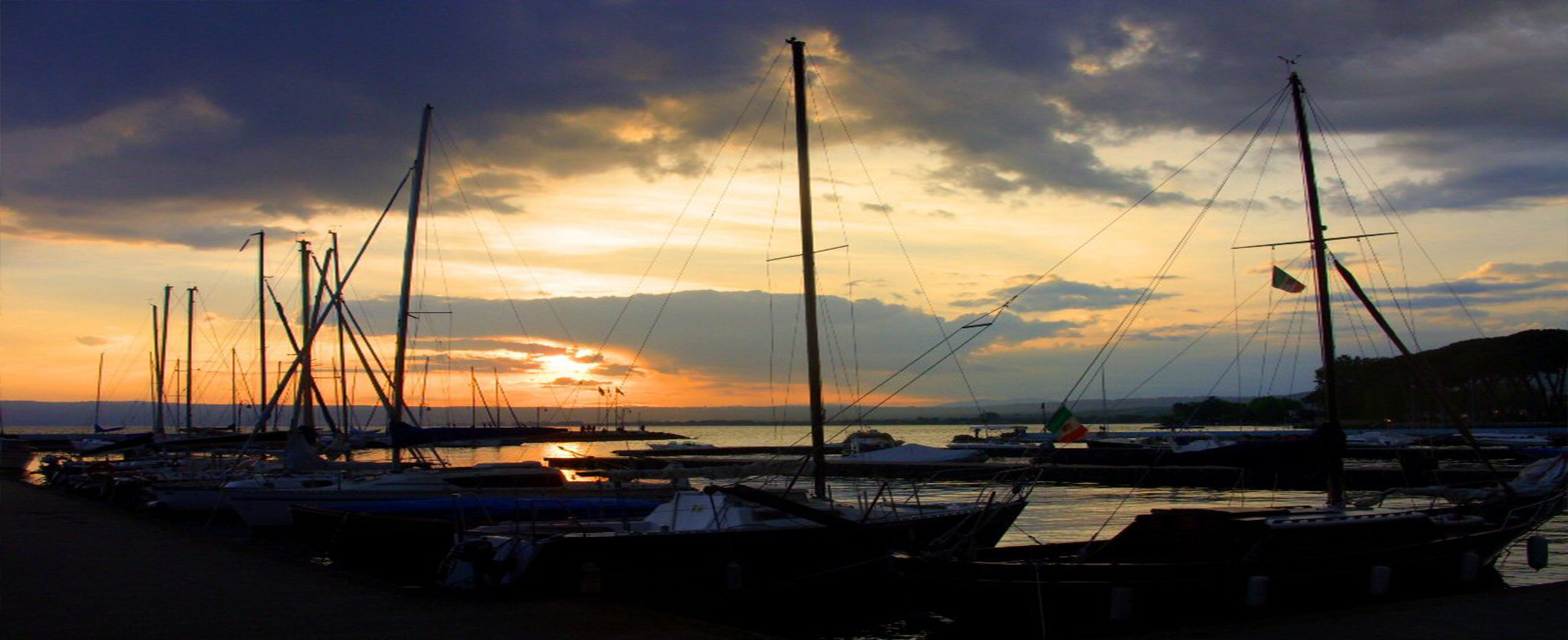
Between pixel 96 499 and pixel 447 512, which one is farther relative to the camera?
pixel 96 499

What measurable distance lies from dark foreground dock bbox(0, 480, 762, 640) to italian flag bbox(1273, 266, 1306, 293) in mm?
15772

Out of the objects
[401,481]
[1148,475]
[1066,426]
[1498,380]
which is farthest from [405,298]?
[1498,380]

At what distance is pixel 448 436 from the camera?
1342 inches

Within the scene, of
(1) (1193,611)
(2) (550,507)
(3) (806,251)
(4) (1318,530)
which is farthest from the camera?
(2) (550,507)

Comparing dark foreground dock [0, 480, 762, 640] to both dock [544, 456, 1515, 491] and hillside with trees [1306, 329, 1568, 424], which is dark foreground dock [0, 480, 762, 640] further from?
hillside with trees [1306, 329, 1568, 424]

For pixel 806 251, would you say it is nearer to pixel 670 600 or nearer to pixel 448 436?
pixel 670 600

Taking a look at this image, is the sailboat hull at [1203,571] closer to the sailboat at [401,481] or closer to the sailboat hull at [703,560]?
the sailboat hull at [703,560]

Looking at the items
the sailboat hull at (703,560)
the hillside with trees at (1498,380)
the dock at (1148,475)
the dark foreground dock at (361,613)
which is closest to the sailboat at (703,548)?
the sailboat hull at (703,560)

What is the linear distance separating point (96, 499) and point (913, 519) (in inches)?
1464

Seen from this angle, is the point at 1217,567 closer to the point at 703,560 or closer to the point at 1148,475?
the point at 703,560

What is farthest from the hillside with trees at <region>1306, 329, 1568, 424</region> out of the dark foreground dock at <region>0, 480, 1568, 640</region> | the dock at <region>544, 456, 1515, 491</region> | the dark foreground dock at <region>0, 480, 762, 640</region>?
the dark foreground dock at <region>0, 480, 762, 640</region>

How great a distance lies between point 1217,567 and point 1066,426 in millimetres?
4409

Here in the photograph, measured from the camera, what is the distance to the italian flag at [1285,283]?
25344 millimetres

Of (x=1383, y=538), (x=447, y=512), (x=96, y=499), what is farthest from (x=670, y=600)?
(x=96, y=499)
